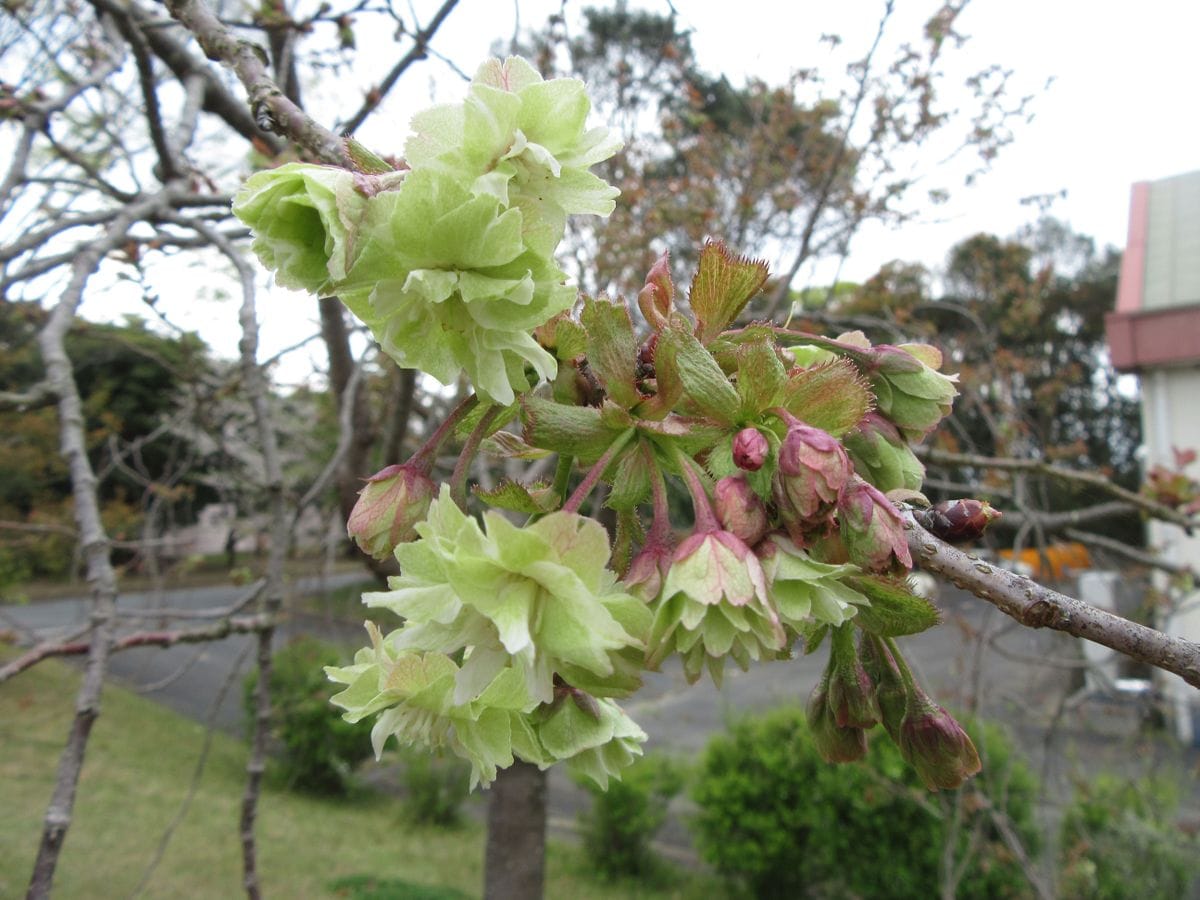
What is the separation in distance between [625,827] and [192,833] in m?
4.00

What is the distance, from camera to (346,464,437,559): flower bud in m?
0.87

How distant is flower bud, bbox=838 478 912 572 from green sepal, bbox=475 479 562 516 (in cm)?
34

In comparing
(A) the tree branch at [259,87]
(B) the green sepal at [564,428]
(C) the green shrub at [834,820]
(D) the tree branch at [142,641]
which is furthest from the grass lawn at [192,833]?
(B) the green sepal at [564,428]

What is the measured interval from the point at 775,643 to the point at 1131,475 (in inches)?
861

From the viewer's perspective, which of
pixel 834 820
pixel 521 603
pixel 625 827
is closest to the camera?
pixel 521 603

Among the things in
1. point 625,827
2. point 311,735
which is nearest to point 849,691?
point 625,827

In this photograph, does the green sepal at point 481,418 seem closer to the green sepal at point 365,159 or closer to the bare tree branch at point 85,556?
the green sepal at point 365,159

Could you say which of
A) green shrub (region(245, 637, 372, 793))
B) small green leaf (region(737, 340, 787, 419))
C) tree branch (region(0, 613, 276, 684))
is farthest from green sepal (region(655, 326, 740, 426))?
green shrub (region(245, 637, 372, 793))

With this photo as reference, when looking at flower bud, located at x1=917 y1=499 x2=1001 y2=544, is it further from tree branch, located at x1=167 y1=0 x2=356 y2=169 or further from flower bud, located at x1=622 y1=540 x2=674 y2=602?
tree branch, located at x1=167 y1=0 x2=356 y2=169

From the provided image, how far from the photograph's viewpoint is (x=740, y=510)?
31.5 inches

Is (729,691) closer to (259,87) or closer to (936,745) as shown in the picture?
(936,745)

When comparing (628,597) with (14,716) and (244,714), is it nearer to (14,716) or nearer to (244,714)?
(244,714)

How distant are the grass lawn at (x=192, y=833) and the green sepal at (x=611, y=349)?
6.89 m

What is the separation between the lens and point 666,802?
7660 millimetres
